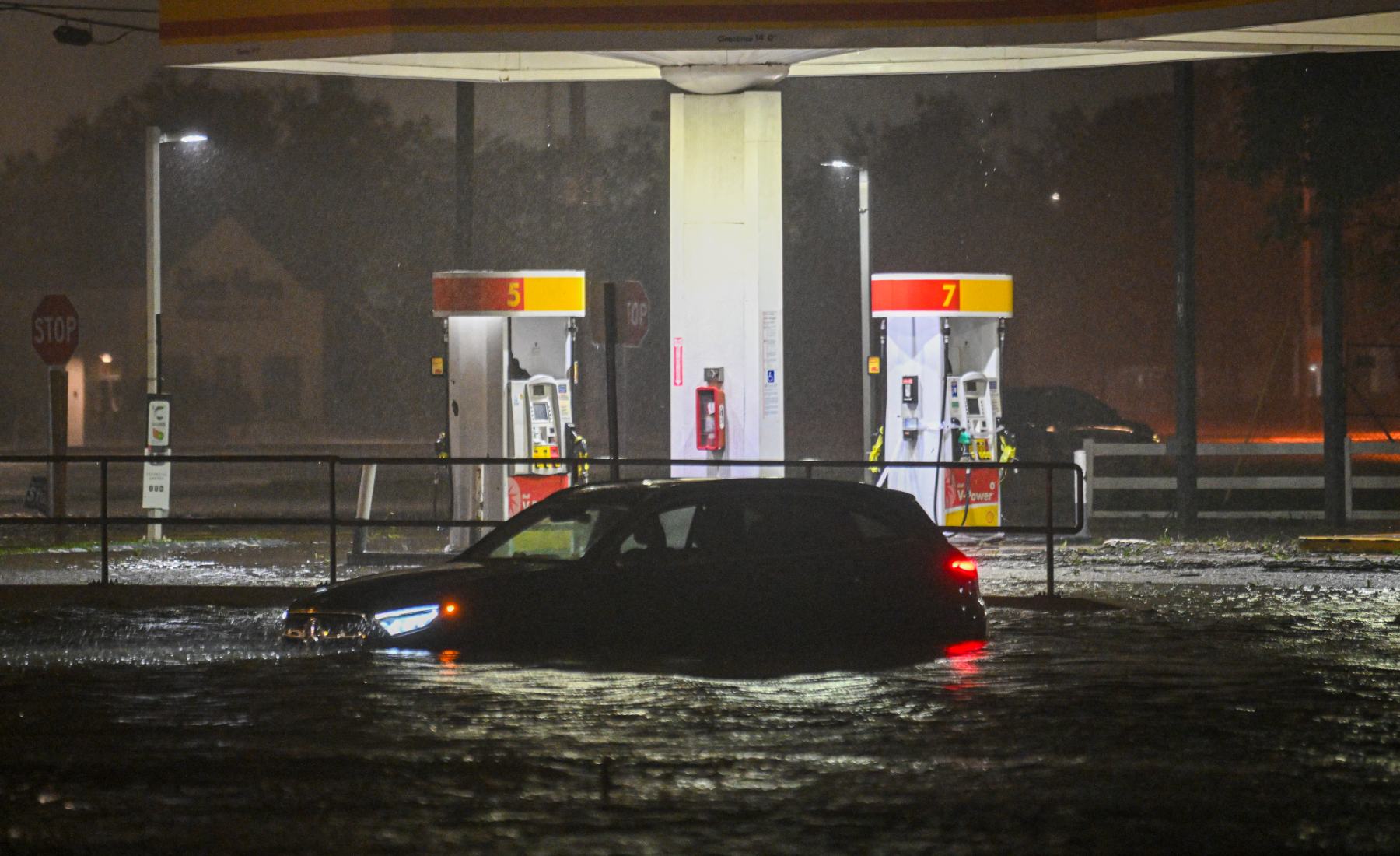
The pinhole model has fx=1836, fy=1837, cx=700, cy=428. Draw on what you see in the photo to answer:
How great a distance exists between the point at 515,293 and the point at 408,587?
981 centimetres

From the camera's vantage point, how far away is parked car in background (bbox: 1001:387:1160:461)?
41.3 metres

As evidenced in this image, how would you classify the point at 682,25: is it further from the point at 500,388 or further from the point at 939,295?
the point at 939,295

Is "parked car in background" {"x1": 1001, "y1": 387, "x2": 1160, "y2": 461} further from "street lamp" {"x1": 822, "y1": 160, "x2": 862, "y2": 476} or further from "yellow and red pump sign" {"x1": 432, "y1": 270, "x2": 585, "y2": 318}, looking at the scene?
"yellow and red pump sign" {"x1": 432, "y1": 270, "x2": 585, "y2": 318}

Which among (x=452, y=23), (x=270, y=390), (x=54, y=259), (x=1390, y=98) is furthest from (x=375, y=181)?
(x=452, y=23)

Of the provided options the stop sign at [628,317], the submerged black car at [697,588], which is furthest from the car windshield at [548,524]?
the stop sign at [628,317]

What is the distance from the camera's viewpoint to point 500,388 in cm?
2091

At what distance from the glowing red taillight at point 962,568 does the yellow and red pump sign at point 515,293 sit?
956 cm

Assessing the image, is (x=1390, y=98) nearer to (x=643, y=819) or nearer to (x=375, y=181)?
(x=643, y=819)

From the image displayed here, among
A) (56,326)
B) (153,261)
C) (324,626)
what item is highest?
(153,261)

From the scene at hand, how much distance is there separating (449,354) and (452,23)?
4.12 metres

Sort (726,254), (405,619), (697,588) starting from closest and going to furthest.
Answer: (405,619), (697,588), (726,254)

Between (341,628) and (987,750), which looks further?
(341,628)

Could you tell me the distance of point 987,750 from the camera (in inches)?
341

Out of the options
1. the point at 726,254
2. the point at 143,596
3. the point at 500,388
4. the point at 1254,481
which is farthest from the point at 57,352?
the point at 1254,481
